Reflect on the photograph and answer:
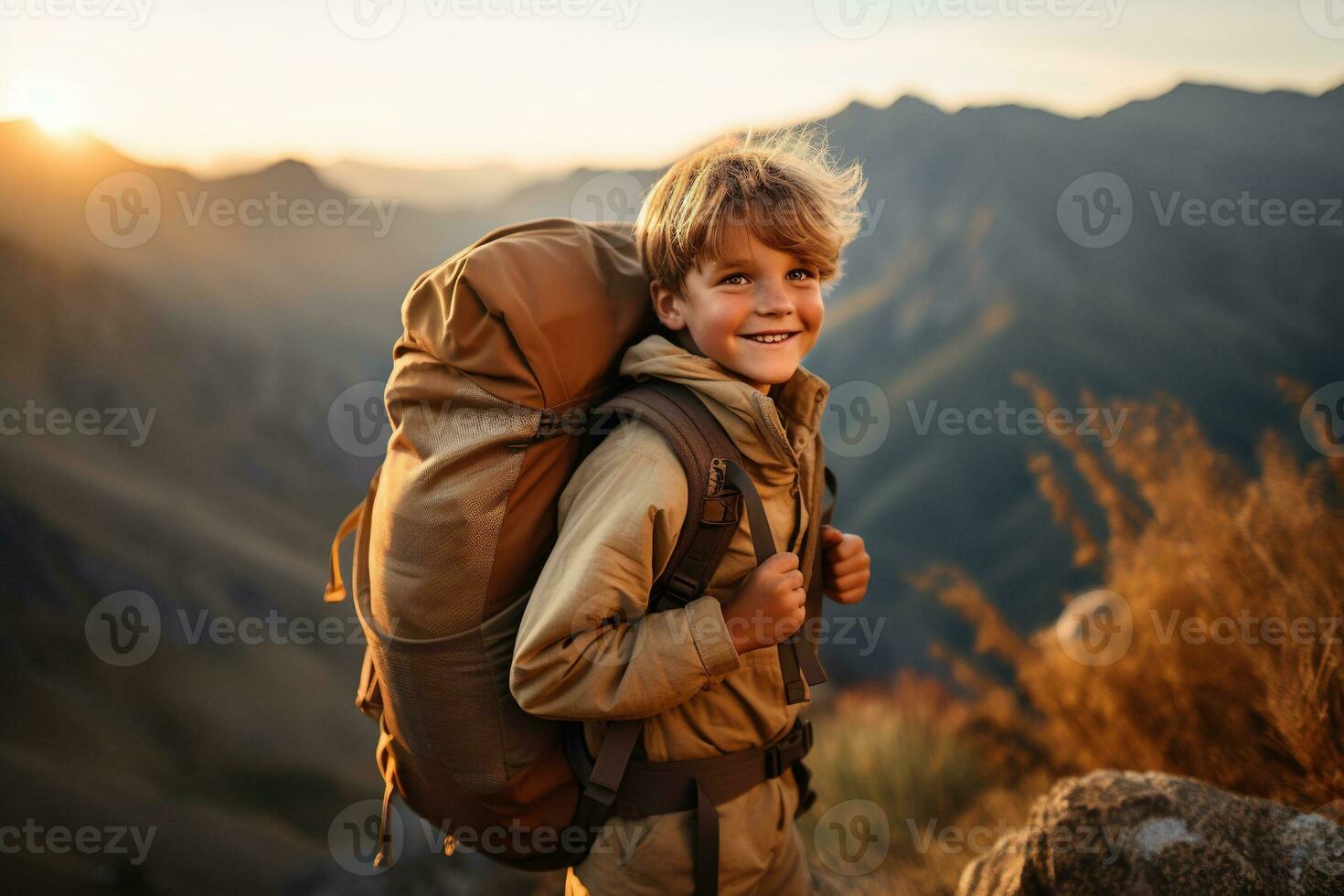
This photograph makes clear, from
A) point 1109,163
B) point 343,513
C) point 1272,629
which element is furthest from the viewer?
point 1109,163

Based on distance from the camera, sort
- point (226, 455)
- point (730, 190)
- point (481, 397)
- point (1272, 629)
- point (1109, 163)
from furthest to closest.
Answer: point (1109, 163)
point (226, 455)
point (1272, 629)
point (730, 190)
point (481, 397)

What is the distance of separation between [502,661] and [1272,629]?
2.99 meters

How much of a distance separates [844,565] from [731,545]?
19.3 inches

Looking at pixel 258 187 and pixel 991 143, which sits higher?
pixel 991 143

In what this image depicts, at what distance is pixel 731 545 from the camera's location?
75.7 inches

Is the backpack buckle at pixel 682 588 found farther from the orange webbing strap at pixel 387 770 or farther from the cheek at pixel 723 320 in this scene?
the orange webbing strap at pixel 387 770

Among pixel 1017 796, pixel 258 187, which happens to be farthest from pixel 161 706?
pixel 1017 796

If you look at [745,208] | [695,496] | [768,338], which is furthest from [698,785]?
[745,208]

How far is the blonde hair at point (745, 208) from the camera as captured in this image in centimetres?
193

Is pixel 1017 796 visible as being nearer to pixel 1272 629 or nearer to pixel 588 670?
pixel 1272 629

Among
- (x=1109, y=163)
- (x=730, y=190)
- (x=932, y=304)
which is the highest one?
(x=1109, y=163)

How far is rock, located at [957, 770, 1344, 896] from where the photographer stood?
7.57 feet

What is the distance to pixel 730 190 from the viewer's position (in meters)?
1.94

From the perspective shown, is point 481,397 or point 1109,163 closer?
point 481,397
